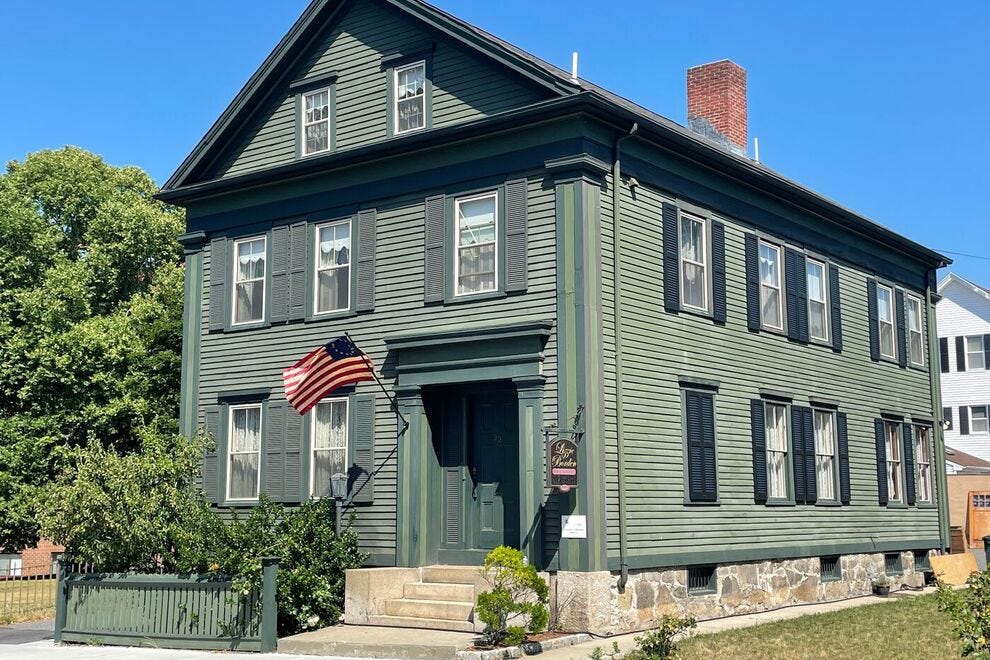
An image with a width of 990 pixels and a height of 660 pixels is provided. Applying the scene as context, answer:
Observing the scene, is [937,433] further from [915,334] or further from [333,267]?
[333,267]

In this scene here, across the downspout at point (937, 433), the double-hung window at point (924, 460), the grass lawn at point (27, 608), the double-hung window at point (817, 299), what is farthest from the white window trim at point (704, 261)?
the grass lawn at point (27, 608)

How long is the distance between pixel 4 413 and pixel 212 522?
605 inches

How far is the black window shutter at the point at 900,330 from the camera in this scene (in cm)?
2572

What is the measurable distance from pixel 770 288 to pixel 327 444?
8421 mm

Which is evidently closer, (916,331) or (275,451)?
(275,451)

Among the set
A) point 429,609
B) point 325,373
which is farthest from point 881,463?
point 325,373

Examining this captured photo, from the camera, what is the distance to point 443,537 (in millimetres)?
17703

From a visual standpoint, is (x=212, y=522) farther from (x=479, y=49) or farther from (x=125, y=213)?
(x=125, y=213)

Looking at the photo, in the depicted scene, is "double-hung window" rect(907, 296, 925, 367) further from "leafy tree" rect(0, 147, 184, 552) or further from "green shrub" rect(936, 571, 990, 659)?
"leafy tree" rect(0, 147, 184, 552)

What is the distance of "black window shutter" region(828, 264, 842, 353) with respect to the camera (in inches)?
903

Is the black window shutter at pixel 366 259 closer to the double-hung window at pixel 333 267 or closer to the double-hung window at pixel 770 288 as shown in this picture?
the double-hung window at pixel 333 267

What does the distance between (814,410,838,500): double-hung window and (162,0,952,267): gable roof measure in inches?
156

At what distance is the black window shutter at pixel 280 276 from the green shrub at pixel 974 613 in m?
12.3

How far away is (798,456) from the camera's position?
832 inches
